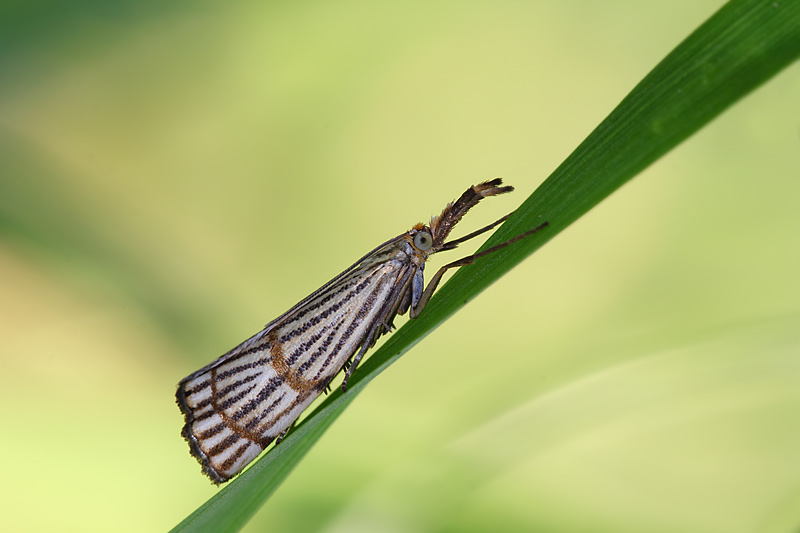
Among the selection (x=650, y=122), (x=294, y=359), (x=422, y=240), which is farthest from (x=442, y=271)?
(x=650, y=122)

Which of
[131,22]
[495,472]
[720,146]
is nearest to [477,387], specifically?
[495,472]

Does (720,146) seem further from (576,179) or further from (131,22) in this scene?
(131,22)

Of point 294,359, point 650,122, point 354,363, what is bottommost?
point 650,122

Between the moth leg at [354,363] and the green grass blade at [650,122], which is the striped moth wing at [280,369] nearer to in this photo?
the moth leg at [354,363]

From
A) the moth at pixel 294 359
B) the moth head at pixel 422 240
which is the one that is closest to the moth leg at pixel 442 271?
the moth at pixel 294 359

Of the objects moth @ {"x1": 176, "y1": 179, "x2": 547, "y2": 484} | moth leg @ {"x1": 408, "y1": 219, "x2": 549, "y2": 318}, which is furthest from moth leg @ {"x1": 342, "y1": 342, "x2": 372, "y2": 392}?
moth leg @ {"x1": 408, "y1": 219, "x2": 549, "y2": 318}

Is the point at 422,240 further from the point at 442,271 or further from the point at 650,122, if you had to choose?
the point at 650,122

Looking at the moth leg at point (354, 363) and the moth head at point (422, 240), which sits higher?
the moth head at point (422, 240)
